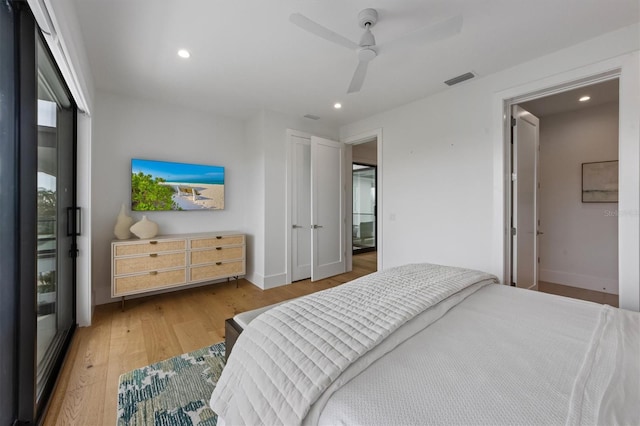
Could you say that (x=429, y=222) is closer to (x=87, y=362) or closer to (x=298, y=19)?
(x=298, y=19)

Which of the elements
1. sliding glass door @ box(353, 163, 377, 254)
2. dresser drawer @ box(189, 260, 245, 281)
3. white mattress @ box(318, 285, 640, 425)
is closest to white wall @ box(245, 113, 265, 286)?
dresser drawer @ box(189, 260, 245, 281)

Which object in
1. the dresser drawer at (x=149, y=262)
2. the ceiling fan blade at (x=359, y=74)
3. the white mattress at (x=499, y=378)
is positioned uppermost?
the ceiling fan blade at (x=359, y=74)

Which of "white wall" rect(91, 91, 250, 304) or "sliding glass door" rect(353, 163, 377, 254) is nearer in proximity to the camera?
"white wall" rect(91, 91, 250, 304)

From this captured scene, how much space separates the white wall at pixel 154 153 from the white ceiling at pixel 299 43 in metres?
0.28

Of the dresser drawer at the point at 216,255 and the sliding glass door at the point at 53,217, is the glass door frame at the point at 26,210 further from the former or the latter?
the dresser drawer at the point at 216,255

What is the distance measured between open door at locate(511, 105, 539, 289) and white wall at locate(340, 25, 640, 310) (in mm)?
194

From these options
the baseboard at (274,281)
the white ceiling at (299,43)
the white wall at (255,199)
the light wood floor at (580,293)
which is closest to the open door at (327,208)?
the baseboard at (274,281)

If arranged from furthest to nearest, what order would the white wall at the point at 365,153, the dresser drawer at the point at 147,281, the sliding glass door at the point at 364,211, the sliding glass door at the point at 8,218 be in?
the sliding glass door at the point at 364,211 < the white wall at the point at 365,153 < the dresser drawer at the point at 147,281 < the sliding glass door at the point at 8,218

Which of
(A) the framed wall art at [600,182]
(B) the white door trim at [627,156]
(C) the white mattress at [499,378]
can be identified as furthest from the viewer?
(A) the framed wall art at [600,182]

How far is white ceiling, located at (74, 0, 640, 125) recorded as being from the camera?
5.87ft

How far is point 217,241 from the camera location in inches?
138

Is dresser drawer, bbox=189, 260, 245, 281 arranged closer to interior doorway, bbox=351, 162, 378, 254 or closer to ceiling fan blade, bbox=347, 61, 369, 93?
ceiling fan blade, bbox=347, 61, 369, 93

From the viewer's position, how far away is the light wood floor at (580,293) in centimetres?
312

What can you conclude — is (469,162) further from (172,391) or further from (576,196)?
(172,391)
